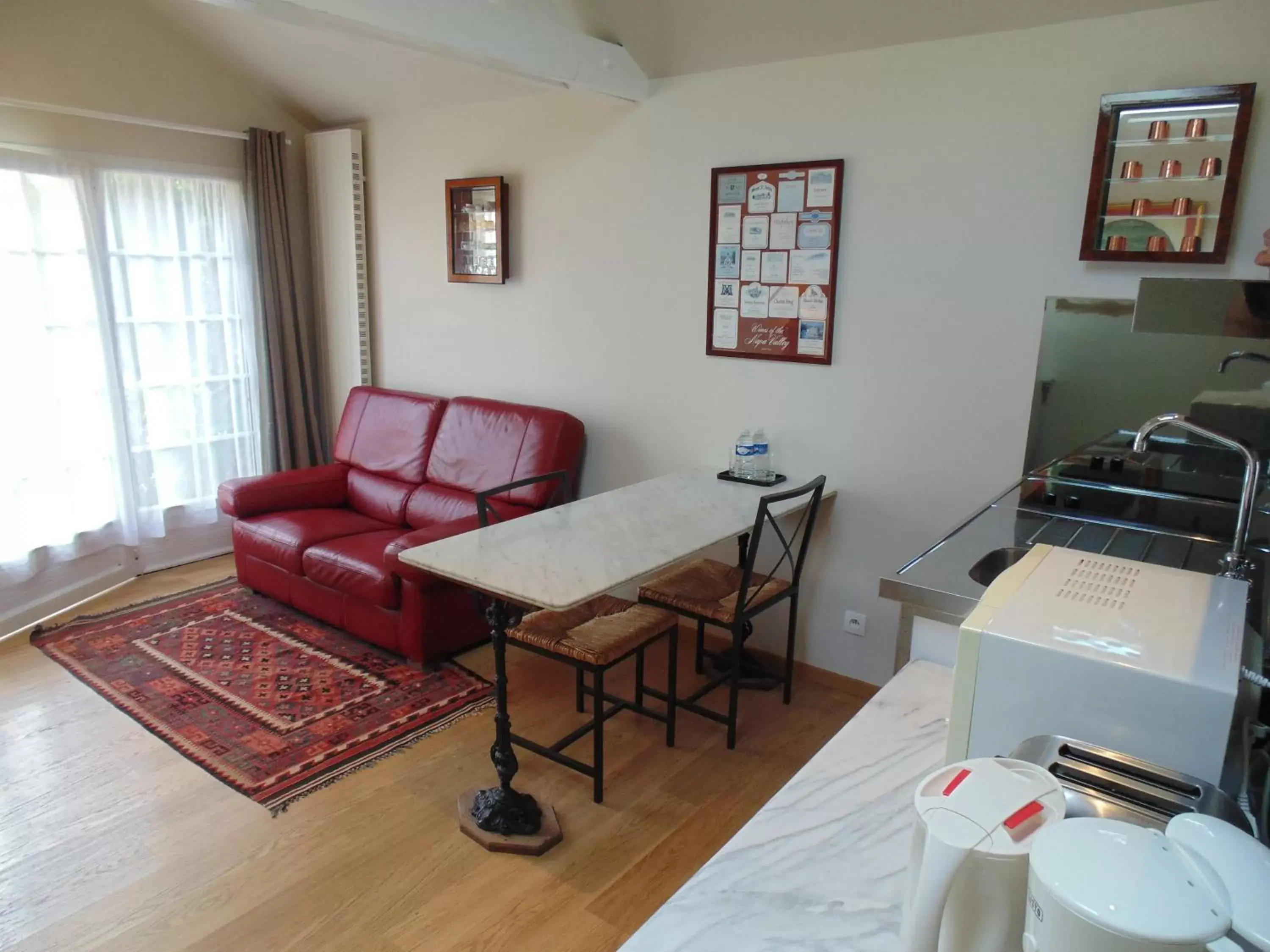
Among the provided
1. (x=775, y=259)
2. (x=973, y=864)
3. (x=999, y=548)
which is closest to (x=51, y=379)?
(x=775, y=259)

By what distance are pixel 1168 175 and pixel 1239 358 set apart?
0.54 metres

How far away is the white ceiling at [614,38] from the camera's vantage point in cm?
252

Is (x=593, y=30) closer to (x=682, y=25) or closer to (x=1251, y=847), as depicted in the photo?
(x=682, y=25)

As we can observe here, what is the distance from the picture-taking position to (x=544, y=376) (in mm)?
3893

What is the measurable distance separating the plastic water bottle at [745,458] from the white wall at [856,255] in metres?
0.14

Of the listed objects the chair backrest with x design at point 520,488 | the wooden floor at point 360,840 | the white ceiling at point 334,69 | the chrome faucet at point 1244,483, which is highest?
the white ceiling at point 334,69

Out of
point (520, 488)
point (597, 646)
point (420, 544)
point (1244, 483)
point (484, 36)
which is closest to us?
point (1244, 483)

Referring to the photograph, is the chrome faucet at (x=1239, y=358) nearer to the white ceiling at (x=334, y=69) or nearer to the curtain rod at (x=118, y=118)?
the white ceiling at (x=334, y=69)

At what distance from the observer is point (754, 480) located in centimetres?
311

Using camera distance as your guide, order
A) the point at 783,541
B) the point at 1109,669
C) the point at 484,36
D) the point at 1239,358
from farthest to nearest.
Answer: the point at 783,541
the point at 484,36
the point at 1239,358
the point at 1109,669

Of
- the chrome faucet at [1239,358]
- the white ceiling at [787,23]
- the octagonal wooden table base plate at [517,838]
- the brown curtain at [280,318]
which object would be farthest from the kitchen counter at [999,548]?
the brown curtain at [280,318]

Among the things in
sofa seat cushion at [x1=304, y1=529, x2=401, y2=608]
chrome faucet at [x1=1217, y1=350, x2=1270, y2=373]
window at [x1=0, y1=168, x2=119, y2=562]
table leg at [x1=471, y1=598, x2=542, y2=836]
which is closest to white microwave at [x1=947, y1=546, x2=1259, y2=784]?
chrome faucet at [x1=1217, y1=350, x2=1270, y2=373]

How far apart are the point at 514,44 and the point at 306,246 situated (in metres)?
2.42

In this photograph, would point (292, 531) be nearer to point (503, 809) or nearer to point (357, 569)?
point (357, 569)
